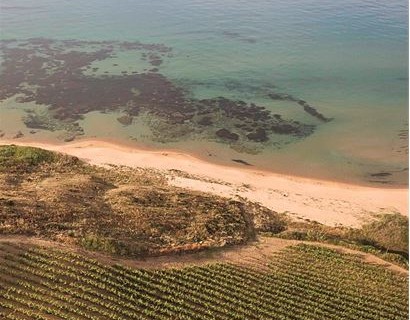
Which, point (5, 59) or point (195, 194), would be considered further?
point (5, 59)

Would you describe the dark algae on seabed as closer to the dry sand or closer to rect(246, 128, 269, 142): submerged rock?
rect(246, 128, 269, 142): submerged rock

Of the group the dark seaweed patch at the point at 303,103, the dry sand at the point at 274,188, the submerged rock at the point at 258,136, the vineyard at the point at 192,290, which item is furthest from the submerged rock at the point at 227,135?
the vineyard at the point at 192,290

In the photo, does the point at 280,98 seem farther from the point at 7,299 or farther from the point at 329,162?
the point at 7,299

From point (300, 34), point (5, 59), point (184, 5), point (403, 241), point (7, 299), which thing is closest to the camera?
→ point (7, 299)

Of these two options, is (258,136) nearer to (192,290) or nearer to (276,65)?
(276,65)

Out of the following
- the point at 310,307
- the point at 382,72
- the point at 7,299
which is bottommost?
the point at 310,307

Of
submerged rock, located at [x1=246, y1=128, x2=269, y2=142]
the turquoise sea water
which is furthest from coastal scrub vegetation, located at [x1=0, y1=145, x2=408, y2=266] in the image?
submerged rock, located at [x1=246, y1=128, x2=269, y2=142]

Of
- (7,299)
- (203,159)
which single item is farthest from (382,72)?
(7,299)
